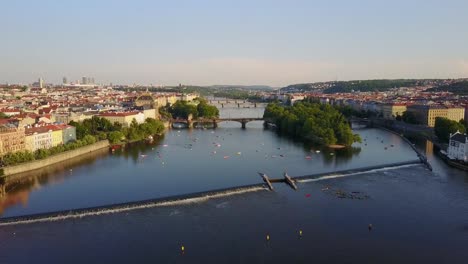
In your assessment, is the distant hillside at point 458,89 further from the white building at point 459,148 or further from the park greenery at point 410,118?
the white building at point 459,148

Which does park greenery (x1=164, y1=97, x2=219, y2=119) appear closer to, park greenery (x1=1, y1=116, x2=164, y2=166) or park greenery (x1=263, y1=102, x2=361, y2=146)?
park greenery (x1=263, y1=102, x2=361, y2=146)

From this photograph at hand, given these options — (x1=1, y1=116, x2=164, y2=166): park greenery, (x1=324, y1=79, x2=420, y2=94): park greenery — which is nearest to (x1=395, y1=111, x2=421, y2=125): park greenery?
(x1=1, y1=116, x2=164, y2=166): park greenery

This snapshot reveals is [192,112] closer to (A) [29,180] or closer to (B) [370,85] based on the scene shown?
(A) [29,180]

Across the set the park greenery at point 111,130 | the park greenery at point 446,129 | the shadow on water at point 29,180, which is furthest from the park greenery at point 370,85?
the shadow on water at point 29,180

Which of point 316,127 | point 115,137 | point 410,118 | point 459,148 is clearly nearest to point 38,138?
point 115,137

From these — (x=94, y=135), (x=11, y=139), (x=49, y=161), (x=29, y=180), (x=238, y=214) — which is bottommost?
(x=238, y=214)
